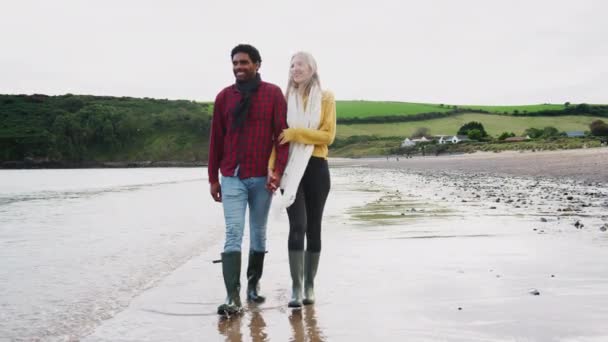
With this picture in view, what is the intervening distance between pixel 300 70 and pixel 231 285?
1786 mm

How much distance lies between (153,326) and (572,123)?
11437 centimetres

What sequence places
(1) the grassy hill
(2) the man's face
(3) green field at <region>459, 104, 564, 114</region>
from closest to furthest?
(2) the man's face < (1) the grassy hill < (3) green field at <region>459, 104, 564, 114</region>

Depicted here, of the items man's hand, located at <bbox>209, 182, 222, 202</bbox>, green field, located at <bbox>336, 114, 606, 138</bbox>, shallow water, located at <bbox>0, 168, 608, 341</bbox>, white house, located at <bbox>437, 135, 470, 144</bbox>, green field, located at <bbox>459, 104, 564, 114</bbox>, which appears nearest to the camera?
shallow water, located at <bbox>0, 168, 608, 341</bbox>

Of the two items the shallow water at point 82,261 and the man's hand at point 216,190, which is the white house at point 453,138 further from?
the man's hand at point 216,190

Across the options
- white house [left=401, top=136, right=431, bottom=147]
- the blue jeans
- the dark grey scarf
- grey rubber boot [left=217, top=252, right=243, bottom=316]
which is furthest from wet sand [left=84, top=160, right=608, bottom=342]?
white house [left=401, top=136, right=431, bottom=147]

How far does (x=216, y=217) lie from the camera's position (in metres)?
13.1

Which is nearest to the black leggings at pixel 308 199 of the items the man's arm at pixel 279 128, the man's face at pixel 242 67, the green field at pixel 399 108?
the man's arm at pixel 279 128

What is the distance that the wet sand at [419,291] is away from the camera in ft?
12.2

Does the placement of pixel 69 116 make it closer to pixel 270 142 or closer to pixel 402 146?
pixel 402 146

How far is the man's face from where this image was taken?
181 inches

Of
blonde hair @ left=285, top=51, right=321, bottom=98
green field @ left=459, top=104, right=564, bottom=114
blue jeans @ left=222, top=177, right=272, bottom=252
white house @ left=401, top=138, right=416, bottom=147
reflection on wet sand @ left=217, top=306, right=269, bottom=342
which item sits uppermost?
green field @ left=459, top=104, right=564, bottom=114

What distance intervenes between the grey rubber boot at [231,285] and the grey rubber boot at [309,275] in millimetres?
547

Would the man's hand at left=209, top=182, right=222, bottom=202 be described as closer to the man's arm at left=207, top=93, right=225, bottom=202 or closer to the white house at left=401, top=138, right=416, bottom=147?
the man's arm at left=207, top=93, right=225, bottom=202

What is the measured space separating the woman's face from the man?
182mm
